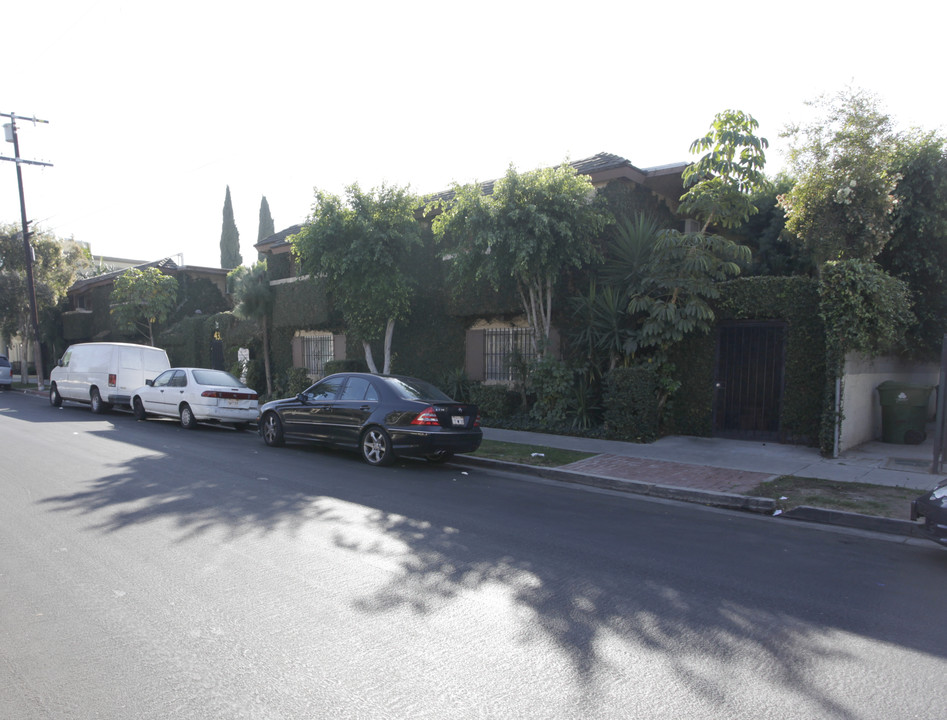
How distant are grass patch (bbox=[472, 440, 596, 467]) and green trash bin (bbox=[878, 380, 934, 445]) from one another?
222 inches

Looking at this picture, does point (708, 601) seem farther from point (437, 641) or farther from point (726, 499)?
point (726, 499)

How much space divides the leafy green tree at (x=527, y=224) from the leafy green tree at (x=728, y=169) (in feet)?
6.59

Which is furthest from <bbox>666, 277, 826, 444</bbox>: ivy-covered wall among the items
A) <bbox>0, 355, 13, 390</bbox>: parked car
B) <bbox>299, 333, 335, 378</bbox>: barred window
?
<bbox>0, 355, 13, 390</bbox>: parked car

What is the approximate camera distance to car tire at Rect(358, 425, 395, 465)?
9.62 m

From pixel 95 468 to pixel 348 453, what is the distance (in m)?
3.84

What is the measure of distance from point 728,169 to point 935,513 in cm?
741

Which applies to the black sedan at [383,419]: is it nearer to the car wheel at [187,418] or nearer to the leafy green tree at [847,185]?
the car wheel at [187,418]

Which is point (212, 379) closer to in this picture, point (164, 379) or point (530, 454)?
point (164, 379)

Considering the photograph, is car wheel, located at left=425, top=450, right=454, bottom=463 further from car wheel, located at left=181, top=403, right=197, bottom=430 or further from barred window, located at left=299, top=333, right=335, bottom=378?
barred window, located at left=299, top=333, right=335, bottom=378

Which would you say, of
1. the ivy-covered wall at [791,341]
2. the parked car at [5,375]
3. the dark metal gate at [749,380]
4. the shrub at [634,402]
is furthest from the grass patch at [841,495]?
the parked car at [5,375]

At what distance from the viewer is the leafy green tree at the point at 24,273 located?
27781 millimetres

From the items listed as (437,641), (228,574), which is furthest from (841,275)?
(228,574)

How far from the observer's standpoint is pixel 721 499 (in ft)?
25.5

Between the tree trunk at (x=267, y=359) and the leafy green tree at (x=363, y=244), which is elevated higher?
the leafy green tree at (x=363, y=244)
